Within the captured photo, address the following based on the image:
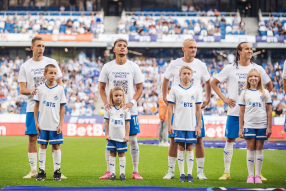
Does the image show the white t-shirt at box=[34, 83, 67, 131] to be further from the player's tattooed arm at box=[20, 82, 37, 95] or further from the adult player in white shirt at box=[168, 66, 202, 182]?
the adult player in white shirt at box=[168, 66, 202, 182]

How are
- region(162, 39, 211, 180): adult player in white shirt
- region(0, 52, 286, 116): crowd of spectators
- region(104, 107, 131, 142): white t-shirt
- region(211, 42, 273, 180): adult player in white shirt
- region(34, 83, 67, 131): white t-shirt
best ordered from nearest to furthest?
region(34, 83, 67, 131): white t-shirt
region(104, 107, 131, 142): white t-shirt
region(162, 39, 211, 180): adult player in white shirt
region(211, 42, 273, 180): adult player in white shirt
region(0, 52, 286, 116): crowd of spectators

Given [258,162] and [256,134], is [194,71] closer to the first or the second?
[256,134]

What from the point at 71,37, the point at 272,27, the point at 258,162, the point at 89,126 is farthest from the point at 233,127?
the point at 272,27

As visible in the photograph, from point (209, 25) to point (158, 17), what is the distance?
16.3 feet

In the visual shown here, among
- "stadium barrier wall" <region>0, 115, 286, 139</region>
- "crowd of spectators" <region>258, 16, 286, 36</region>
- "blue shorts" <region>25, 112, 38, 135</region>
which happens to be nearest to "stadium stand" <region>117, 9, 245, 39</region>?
"crowd of spectators" <region>258, 16, 286, 36</region>

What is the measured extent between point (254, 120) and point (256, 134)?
257 millimetres

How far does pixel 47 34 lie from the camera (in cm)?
Result: 3291

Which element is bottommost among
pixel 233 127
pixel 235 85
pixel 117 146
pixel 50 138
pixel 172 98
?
pixel 117 146

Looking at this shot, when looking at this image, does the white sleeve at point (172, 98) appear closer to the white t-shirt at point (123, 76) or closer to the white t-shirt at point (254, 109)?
the white t-shirt at point (123, 76)

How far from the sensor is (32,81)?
7293 millimetres

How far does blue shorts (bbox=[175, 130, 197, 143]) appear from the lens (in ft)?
21.8

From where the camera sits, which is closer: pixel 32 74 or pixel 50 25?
pixel 32 74

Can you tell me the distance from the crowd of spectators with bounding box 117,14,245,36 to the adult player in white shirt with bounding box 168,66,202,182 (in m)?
27.0

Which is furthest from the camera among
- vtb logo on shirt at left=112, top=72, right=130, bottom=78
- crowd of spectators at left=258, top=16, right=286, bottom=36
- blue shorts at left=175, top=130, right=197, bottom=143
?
crowd of spectators at left=258, top=16, right=286, bottom=36
